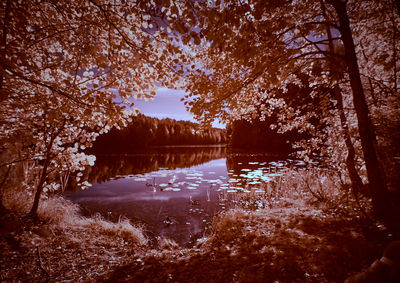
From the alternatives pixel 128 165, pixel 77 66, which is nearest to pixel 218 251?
pixel 77 66

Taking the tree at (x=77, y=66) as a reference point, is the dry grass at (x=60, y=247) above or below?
below

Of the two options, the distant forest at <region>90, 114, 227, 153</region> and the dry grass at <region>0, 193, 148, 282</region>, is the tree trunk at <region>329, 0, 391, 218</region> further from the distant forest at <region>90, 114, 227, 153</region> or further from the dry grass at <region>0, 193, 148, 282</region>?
the distant forest at <region>90, 114, 227, 153</region>

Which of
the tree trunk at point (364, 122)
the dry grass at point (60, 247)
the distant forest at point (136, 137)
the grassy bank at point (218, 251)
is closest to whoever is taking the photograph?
the grassy bank at point (218, 251)

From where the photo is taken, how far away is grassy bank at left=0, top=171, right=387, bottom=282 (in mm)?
3909

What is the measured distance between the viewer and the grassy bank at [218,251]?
3909mm

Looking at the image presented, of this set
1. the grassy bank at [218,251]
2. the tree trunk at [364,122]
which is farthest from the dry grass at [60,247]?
the tree trunk at [364,122]

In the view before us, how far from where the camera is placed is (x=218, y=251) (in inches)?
206

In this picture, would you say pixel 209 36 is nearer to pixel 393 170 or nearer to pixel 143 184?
pixel 393 170

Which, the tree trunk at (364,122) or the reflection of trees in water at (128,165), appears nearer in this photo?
the tree trunk at (364,122)

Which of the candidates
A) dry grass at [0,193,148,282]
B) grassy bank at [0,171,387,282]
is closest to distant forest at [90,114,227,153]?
dry grass at [0,193,148,282]

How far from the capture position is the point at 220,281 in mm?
3797

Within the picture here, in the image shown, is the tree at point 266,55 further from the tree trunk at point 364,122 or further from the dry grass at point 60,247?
the dry grass at point 60,247

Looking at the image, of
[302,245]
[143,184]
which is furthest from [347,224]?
[143,184]

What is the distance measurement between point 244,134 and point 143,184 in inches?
2378
